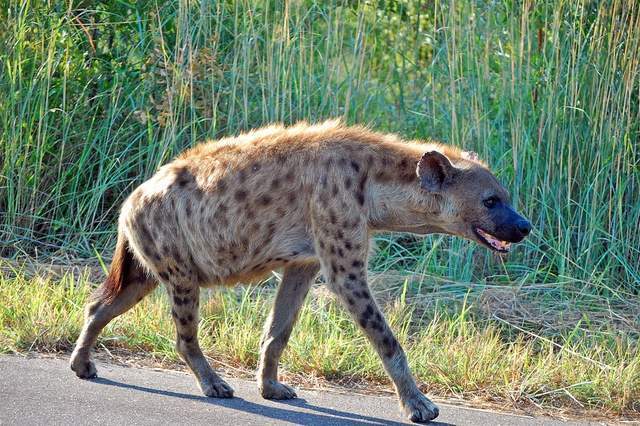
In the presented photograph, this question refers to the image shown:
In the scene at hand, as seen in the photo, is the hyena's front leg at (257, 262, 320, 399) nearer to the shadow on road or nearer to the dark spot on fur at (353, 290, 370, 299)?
the shadow on road

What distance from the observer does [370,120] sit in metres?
6.25

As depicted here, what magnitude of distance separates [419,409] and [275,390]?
1.76ft

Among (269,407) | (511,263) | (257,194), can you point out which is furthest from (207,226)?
(511,263)

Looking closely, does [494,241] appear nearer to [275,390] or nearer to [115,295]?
[275,390]

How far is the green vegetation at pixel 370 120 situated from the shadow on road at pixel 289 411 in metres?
0.69

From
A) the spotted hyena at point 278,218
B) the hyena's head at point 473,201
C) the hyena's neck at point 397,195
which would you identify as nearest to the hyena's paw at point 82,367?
the spotted hyena at point 278,218

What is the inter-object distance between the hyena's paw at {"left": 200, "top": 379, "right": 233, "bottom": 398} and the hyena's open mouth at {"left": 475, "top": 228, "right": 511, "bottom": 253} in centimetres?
102

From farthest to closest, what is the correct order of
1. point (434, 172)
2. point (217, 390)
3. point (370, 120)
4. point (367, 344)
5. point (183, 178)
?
point (370, 120)
point (367, 344)
point (183, 178)
point (434, 172)
point (217, 390)

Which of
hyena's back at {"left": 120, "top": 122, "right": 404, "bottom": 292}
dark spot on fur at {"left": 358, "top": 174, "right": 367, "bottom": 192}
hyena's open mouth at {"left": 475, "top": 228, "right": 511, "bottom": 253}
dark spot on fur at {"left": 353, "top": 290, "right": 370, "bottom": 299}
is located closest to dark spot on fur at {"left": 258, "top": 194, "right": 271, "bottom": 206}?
hyena's back at {"left": 120, "top": 122, "right": 404, "bottom": 292}

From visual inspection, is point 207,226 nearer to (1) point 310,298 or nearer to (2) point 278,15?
(1) point 310,298

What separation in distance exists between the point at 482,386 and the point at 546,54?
2.32m

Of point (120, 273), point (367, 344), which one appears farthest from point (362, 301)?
point (120, 273)

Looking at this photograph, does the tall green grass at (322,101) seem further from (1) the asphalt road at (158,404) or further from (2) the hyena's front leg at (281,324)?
(1) the asphalt road at (158,404)

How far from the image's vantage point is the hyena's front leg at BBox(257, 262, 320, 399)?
13.0 feet
